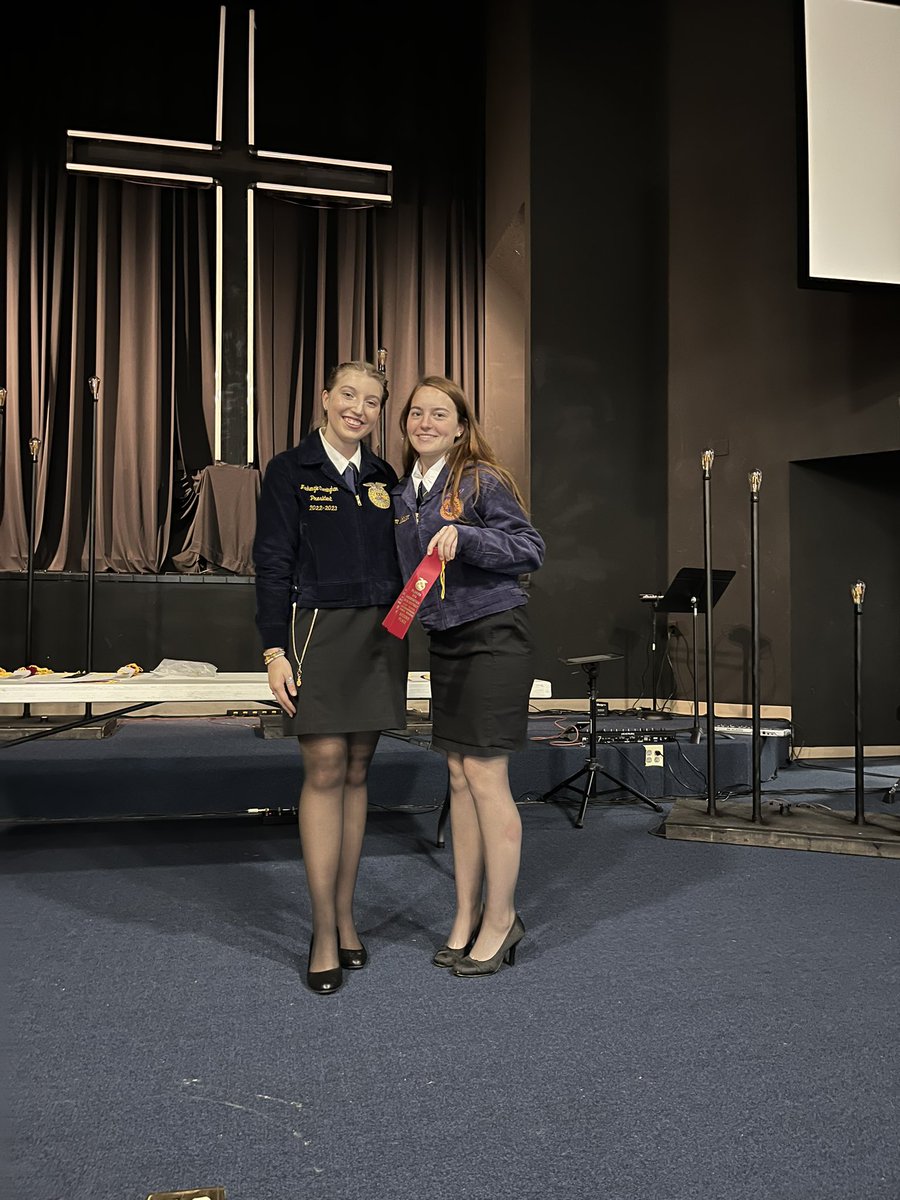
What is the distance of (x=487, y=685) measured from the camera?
1.92 m

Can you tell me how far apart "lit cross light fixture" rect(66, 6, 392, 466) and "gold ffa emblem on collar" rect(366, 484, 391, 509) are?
3.38m

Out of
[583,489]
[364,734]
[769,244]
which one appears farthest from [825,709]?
[364,734]

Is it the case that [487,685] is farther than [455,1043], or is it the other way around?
[487,685]

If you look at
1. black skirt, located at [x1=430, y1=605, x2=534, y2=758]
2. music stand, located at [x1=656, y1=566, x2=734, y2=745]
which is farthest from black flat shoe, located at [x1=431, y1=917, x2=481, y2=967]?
music stand, located at [x1=656, y1=566, x2=734, y2=745]

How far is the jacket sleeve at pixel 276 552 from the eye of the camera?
6.18 feet

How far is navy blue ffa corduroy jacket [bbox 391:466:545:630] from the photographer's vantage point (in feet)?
6.30

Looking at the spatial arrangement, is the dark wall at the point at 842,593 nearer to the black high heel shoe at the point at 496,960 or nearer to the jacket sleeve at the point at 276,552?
the black high heel shoe at the point at 496,960

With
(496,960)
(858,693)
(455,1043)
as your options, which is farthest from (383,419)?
(455,1043)

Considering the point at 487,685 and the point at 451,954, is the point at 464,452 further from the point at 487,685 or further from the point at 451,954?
the point at 451,954

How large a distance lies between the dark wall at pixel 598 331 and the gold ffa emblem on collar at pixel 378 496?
3.99 metres

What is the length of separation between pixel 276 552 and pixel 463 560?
1.25 feet

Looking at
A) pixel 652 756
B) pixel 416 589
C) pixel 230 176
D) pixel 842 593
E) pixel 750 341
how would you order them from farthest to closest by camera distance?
pixel 750 341
pixel 842 593
pixel 230 176
pixel 652 756
pixel 416 589

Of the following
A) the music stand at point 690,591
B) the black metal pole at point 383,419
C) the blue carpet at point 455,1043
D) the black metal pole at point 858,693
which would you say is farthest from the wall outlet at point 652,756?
the black metal pole at point 383,419

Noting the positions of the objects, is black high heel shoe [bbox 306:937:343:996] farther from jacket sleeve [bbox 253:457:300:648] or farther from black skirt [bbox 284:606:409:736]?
jacket sleeve [bbox 253:457:300:648]
